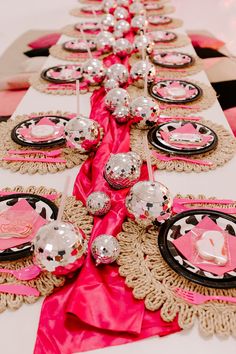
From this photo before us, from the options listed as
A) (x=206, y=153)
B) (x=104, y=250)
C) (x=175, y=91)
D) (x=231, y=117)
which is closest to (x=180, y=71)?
(x=175, y=91)

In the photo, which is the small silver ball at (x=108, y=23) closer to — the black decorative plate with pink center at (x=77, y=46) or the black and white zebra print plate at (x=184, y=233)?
the black decorative plate with pink center at (x=77, y=46)

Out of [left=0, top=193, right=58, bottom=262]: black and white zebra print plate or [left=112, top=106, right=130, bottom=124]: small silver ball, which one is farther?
[left=112, top=106, right=130, bottom=124]: small silver ball

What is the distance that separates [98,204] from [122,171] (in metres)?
0.08

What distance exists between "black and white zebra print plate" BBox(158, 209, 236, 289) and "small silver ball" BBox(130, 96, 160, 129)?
1.10ft

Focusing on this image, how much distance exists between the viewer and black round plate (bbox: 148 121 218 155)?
0.88 meters

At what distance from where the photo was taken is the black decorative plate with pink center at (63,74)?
1277mm

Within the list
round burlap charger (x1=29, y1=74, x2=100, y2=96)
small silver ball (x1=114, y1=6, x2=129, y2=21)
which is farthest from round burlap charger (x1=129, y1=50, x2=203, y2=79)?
small silver ball (x1=114, y1=6, x2=129, y2=21)

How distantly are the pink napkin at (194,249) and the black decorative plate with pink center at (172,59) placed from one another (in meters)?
0.78

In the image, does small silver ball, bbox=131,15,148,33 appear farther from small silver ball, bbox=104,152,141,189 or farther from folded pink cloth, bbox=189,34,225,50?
small silver ball, bbox=104,152,141,189

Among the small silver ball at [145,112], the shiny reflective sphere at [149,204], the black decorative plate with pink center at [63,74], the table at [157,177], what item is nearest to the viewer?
the table at [157,177]

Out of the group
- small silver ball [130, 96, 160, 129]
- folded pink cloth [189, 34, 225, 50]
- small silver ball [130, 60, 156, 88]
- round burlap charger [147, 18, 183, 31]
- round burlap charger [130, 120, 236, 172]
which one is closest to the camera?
round burlap charger [130, 120, 236, 172]

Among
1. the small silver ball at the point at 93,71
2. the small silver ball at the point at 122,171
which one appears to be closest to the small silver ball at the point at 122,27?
the small silver ball at the point at 93,71

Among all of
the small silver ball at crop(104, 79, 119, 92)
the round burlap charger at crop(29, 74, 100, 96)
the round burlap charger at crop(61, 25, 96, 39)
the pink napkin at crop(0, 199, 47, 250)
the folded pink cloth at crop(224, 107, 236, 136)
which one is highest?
the small silver ball at crop(104, 79, 119, 92)

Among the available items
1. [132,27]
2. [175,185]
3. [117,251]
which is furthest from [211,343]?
[132,27]
